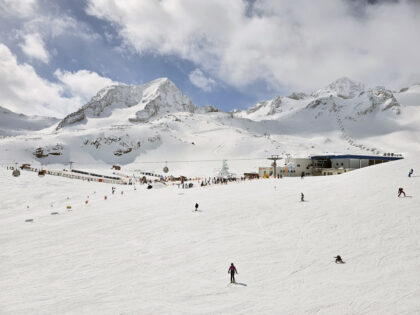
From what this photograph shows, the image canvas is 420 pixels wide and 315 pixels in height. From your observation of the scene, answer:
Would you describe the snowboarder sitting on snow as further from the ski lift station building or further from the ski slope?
the ski lift station building

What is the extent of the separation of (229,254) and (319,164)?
45.7 meters

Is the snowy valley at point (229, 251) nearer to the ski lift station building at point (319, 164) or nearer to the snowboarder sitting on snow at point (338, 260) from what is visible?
the snowboarder sitting on snow at point (338, 260)

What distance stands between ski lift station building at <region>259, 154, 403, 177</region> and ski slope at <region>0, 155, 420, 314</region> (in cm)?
2176

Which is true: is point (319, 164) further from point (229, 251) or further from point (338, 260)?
point (229, 251)

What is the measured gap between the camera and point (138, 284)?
1494 centimetres

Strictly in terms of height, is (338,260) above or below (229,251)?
above

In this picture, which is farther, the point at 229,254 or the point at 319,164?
the point at 319,164

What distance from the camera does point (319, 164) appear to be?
58.3 meters

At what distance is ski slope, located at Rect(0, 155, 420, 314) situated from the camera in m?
12.9

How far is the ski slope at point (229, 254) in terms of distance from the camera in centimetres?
1288

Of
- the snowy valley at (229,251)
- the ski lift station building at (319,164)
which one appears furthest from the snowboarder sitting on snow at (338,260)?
the ski lift station building at (319,164)

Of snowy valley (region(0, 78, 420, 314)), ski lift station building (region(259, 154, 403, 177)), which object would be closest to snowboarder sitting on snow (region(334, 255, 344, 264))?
snowy valley (region(0, 78, 420, 314))

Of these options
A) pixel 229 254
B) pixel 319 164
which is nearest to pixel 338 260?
pixel 229 254

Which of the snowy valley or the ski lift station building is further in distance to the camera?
the ski lift station building
